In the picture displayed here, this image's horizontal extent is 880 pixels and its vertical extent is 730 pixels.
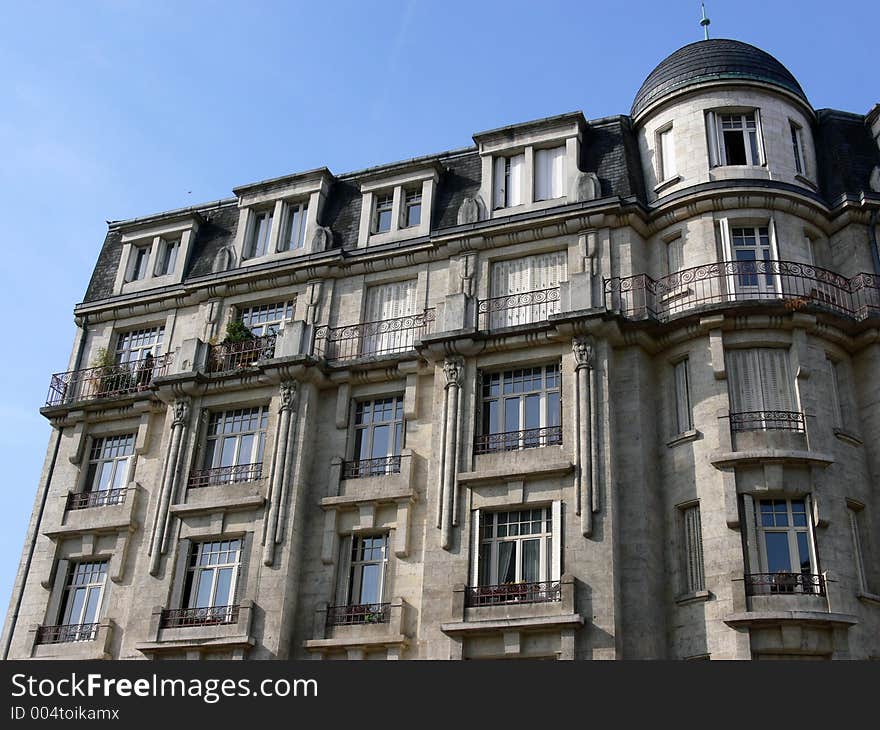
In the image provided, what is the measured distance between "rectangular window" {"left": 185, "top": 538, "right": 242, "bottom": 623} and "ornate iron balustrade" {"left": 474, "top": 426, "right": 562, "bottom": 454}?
6.34 metres

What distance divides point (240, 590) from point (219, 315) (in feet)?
27.2

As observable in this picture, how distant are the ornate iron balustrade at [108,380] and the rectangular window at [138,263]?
9.91 ft

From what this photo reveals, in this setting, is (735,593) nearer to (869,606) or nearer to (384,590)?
(869,606)

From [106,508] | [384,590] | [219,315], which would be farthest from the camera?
[219,315]

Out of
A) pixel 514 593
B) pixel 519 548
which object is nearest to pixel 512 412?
pixel 519 548

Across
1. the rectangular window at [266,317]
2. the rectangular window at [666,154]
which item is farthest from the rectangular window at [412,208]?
the rectangular window at [666,154]

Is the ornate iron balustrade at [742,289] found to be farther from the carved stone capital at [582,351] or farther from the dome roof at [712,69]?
the dome roof at [712,69]

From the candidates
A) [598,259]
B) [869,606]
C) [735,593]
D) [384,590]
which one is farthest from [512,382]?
[869,606]

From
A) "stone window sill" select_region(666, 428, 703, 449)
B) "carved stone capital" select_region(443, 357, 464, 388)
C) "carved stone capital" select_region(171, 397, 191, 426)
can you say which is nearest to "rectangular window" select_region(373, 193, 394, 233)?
"carved stone capital" select_region(443, 357, 464, 388)

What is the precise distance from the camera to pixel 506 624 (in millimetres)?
21672

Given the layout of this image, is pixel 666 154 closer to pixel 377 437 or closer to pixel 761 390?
pixel 761 390

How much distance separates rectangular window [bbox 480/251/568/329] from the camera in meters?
25.9

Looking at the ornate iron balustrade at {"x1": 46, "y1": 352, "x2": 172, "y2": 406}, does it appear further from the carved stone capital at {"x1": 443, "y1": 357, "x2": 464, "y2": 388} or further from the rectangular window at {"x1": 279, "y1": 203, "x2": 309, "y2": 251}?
the carved stone capital at {"x1": 443, "y1": 357, "x2": 464, "y2": 388}

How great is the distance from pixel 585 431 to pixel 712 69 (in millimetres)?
10508
